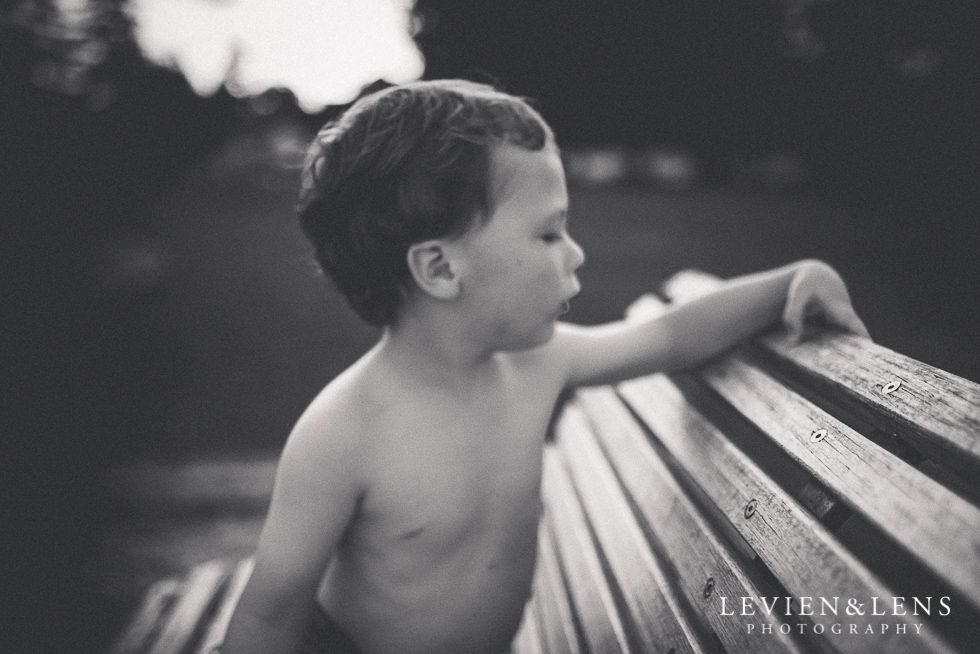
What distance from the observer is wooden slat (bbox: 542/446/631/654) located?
4.62ft

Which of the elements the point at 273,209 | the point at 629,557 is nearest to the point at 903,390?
the point at 629,557

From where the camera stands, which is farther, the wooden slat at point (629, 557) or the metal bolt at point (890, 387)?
the wooden slat at point (629, 557)

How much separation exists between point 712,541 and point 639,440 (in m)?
0.61

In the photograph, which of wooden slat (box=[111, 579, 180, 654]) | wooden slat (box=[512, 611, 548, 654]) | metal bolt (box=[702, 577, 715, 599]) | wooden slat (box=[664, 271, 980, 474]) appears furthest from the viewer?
wooden slat (box=[111, 579, 180, 654])

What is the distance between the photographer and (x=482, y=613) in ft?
4.71

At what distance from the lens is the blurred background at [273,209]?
3.54 m

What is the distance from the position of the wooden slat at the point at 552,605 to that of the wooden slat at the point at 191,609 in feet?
3.04

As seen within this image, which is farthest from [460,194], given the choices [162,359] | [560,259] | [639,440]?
[162,359]

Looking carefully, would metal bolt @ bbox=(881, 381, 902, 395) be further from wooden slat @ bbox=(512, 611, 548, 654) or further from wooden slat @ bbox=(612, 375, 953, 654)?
wooden slat @ bbox=(512, 611, 548, 654)

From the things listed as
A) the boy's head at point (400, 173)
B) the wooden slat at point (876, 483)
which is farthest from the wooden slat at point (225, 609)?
the wooden slat at point (876, 483)

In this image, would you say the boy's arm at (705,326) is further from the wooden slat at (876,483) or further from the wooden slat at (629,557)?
the wooden slat at (629,557)

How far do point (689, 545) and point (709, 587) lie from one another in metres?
0.14

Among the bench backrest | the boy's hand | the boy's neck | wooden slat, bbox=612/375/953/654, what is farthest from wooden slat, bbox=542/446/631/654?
the boy's hand

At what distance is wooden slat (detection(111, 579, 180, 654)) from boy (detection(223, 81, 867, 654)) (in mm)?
712
